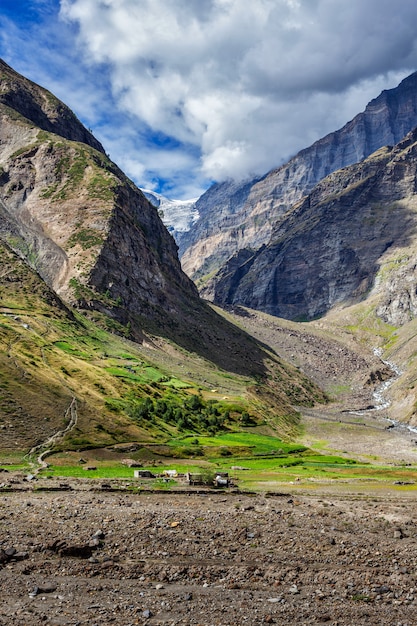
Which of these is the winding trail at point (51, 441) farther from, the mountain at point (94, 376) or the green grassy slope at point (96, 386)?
the green grassy slope at point (96, 386)

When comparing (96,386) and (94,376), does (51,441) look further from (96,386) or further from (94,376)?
(94,376)

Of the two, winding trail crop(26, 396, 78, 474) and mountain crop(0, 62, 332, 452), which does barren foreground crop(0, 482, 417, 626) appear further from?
mountain crop(0, 62, 332, 452)

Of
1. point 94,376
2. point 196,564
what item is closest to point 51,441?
point 94,376

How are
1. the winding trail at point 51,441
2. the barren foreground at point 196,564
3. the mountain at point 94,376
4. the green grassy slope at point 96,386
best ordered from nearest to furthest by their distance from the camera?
the barren foreground at point 196,564 < the winding trail at point 51,441 < the green grassy slope at point 96,386 < the mountain at point 94,376

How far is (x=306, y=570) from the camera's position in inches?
1203

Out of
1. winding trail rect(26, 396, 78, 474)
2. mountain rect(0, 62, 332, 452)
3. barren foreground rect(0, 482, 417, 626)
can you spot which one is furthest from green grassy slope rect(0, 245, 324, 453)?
barren foreground rect(0, 482, 417, 626)

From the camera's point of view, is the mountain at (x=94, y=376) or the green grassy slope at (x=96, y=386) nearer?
the green grassy slope at (x=96, y=386)

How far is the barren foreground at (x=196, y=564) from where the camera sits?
24672 mm

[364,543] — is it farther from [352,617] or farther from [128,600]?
[128,600]

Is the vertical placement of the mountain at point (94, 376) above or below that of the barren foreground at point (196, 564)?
above

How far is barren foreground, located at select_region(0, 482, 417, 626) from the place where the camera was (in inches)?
971

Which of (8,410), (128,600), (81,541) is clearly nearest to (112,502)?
(81,541)

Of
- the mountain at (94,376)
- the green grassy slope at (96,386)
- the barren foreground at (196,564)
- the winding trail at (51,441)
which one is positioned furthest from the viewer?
the mountain at (94,376)

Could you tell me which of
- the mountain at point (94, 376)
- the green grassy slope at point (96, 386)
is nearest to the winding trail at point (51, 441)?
the mountain at point (94, 376)
